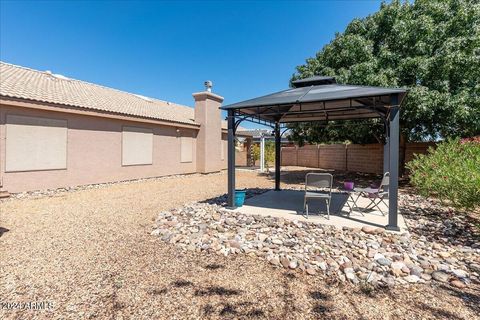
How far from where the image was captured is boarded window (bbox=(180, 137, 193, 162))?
15148mm

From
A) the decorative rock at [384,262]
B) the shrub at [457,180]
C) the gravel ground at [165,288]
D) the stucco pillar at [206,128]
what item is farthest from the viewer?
the stucco pillar at [206,128]

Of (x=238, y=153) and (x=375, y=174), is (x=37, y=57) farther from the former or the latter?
(x=375, y=174)

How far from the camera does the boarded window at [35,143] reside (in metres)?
8.12

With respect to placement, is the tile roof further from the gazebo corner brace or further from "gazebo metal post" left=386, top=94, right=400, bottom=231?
"gazebo metal post" left=386, top=94, right=400, bottom=231

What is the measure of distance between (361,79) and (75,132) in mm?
11466

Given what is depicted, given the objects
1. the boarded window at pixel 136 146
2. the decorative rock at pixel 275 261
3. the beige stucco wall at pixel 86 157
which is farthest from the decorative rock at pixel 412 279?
the boarded window at pixel 136 146

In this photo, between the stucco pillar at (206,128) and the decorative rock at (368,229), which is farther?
the stucco pillar at (206,128)

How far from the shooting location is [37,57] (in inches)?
651

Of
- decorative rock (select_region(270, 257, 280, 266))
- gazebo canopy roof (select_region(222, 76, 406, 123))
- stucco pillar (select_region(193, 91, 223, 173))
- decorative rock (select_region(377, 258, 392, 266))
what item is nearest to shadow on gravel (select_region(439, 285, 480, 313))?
decorative rock (select_region(377, 258, 392, 266))

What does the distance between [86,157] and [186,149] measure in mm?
→ 6086

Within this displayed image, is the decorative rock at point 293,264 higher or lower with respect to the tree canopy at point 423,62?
lower

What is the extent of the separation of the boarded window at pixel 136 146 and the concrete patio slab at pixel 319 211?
295 inches

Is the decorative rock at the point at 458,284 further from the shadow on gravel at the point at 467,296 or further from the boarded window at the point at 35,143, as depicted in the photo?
the boarded window at the point at 35,143

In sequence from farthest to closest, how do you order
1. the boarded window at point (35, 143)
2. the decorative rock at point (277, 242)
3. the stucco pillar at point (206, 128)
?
the stucco pillar at point (206, 128) → the boarded window at point (35, 143) → the decorative rock at point (277, 242)
